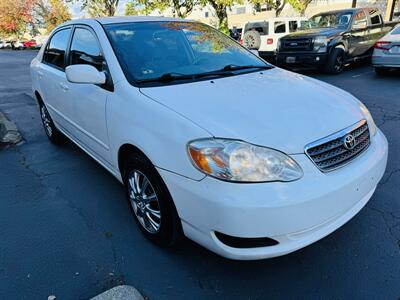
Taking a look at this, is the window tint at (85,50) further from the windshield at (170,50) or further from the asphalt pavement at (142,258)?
the asphalt pavement at (142,258)

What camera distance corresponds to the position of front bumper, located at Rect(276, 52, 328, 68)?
9094mm

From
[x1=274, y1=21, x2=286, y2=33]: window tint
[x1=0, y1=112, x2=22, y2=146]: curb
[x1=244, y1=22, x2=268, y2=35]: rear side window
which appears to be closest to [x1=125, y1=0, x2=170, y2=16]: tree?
[x1=244, y1=22, x2=268, y2=35]: rear side window

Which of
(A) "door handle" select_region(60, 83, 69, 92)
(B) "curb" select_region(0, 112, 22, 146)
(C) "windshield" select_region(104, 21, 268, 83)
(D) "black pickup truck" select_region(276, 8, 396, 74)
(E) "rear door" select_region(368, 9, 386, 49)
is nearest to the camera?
(C) "windshield" select_region(104, 21, 268, 83)

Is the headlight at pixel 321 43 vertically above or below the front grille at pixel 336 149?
below

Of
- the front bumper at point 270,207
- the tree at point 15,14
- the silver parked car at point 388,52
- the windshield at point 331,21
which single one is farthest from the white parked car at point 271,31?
the tree at point 15,14

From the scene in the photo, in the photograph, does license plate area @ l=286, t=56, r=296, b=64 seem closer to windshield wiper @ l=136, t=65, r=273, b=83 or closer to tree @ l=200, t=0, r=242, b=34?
tree @ l=200, t=0, r=242, b=34

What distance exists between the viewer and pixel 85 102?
10.1ft

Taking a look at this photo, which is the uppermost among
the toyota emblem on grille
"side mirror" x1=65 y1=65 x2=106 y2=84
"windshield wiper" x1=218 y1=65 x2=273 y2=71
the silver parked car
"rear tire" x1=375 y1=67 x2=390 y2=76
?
"side mirror" x1=65 y1=65 x2=106 y2=84

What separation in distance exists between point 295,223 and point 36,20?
6022 cm

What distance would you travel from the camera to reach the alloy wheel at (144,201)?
8.05 ft

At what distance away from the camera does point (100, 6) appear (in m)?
27.3

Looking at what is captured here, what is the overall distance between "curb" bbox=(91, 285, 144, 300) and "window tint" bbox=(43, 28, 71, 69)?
2.60 meters

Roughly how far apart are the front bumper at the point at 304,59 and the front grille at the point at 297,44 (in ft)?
0.45

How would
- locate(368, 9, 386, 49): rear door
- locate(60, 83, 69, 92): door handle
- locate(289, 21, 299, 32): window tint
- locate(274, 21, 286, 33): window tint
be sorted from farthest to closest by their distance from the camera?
locate(289, 21, 299, 32): window tint → locate(274, 21, 286, 33): window tint → locate(368, 9, 386, 49): rear door → locate(60, 83, 69, 92): door handle
